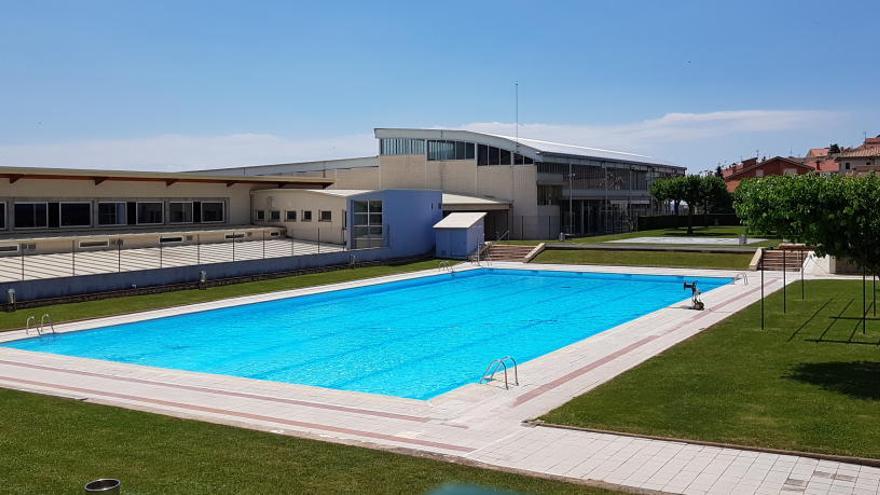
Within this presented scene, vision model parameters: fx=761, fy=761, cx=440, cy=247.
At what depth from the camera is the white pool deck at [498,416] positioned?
29.2 feet

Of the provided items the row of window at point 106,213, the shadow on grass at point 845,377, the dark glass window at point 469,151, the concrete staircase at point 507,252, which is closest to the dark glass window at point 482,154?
the dark glass window at point 469,151

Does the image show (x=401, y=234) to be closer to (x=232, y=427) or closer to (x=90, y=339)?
(x=90, y=339)

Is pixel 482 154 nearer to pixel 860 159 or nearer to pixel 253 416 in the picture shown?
pixel 253 416

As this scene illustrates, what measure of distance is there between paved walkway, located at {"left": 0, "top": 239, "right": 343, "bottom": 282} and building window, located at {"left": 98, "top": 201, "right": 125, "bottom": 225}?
12.9 ft

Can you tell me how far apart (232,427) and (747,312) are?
54.5 feet

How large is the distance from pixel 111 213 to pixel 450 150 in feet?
80.2

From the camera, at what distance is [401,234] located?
43562mm

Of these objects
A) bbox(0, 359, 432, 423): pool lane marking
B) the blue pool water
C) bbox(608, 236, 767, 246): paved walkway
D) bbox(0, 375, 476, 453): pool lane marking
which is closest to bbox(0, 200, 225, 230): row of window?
the blue pool water

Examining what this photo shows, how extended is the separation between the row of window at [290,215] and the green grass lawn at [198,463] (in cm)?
3182

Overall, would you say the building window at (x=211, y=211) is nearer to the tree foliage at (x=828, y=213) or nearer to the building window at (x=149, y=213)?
the building window at (x=149, y=213)

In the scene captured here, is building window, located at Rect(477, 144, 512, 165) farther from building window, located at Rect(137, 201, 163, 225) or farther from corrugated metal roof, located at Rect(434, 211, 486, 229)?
building window, located at Rect(137, 201, 163, 225)

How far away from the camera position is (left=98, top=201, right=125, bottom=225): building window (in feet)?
125

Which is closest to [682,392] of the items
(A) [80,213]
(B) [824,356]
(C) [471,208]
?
(B) [824,356]

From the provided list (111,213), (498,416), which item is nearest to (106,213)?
(111,213)
